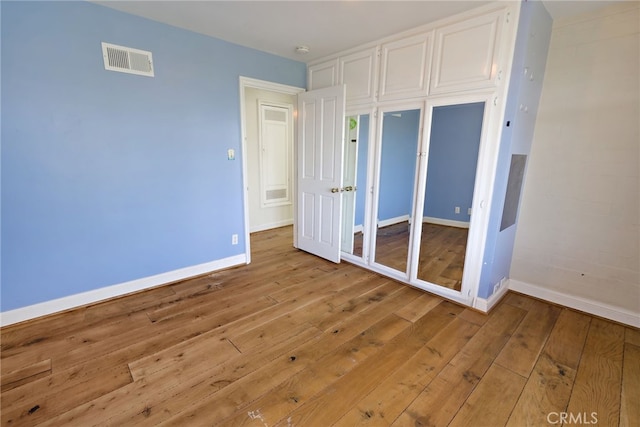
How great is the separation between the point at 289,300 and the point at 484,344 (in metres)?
1.65

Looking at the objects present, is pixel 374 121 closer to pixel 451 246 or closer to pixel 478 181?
pixel 478 181

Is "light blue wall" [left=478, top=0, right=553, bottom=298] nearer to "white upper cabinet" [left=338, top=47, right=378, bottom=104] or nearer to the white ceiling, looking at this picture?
the white ceiling

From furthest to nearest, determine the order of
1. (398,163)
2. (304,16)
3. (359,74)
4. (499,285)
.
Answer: (398,163), (359,74), (499,285), (304,16)

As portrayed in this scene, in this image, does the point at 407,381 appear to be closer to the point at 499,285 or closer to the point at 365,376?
the point at 365,376

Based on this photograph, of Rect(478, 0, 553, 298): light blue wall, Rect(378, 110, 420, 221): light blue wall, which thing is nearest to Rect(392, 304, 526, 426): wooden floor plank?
Rect(478, 0, 553, 298): light blue wall

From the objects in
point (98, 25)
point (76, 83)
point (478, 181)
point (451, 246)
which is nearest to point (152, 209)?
point (76, 83)

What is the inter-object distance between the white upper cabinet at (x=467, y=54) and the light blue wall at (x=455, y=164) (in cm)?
157

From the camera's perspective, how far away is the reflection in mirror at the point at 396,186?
3.50 m

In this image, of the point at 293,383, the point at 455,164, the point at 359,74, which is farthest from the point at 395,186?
the point at 293,383

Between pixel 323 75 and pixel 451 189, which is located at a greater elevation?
pixel 323 75

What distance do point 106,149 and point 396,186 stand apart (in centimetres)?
354

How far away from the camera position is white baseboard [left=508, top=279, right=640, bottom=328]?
92.4 inches

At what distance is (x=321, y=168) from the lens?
3.52 m

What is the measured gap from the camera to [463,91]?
2.36m
